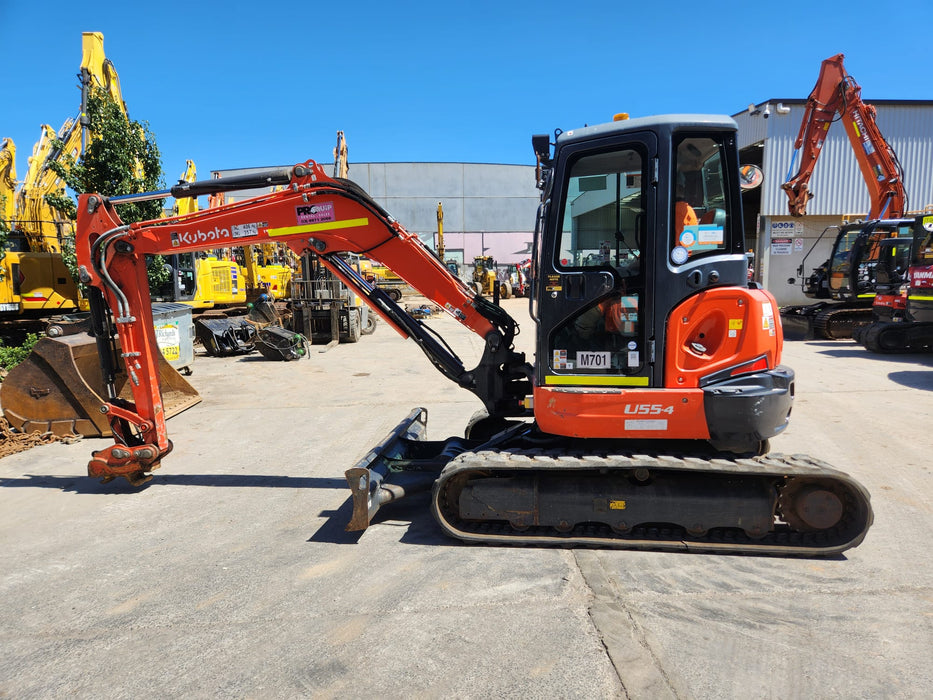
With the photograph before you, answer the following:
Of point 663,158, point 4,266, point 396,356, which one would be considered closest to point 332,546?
point 663,158

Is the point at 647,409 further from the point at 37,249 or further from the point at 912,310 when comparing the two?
the point at 37,249

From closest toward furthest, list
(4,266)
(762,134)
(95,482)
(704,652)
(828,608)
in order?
(704,652) → (828,608) → (95,482) → (4,266) → (762,134)

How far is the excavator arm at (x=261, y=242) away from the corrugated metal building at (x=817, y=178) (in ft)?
69.3

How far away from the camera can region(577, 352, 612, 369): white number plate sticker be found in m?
4.05

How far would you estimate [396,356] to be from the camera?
46.0 feet

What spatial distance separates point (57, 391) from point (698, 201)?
734 centimetres

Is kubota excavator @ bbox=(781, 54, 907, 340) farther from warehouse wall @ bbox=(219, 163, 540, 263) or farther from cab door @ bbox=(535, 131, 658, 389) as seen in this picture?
warehouse wall @ bbox=(219, 163, 540, 263)

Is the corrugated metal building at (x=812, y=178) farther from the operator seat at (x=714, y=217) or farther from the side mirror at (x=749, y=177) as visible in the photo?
the operator seat at (x=714, y=217)

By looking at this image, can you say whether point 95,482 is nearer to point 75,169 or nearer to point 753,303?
point 753,303

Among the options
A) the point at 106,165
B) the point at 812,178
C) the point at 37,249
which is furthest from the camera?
the point at 812,178

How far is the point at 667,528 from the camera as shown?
411cm

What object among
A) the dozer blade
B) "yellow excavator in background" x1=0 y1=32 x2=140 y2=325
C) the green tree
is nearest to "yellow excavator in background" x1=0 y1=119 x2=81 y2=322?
"yellow excavator in background" x1=0 y1=32 x2=140 y2=325

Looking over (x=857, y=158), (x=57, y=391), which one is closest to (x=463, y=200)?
(x=857, y=158)

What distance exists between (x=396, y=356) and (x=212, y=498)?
886 cm
